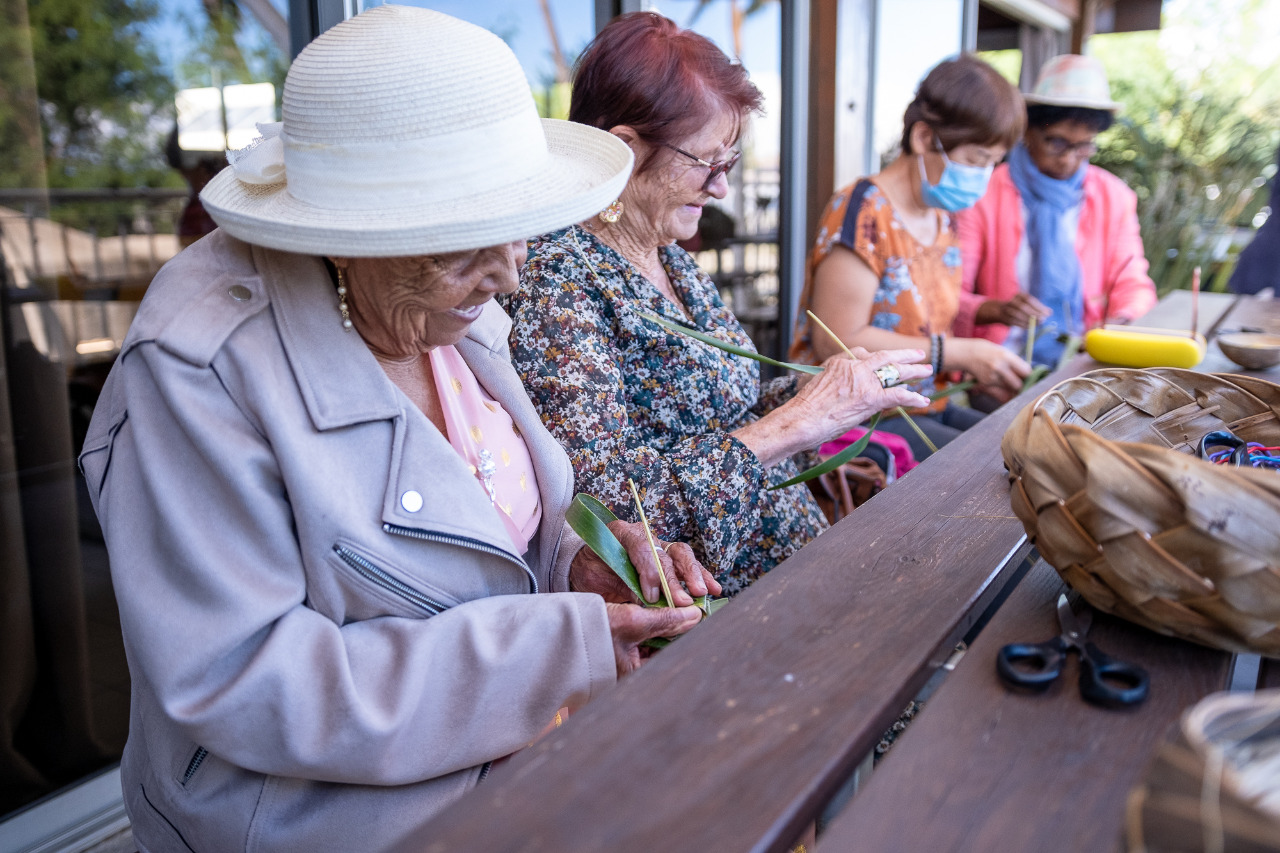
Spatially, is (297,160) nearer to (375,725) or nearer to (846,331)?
(375,725)

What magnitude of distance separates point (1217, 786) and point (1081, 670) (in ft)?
1.13

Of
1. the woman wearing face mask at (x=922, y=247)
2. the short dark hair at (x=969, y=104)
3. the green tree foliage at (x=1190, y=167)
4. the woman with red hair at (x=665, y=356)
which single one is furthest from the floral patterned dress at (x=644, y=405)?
the green tree foliage at (x=1190, y=167)

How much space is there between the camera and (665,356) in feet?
6.09

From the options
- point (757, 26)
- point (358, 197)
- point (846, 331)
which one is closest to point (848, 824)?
point (358, 197)

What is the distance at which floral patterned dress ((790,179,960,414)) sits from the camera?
9.55 feet

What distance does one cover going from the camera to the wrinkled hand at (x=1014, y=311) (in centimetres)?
344

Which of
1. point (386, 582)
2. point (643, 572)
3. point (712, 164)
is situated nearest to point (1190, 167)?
point (712, 164)

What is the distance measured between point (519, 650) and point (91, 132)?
Result: 72.4 inches

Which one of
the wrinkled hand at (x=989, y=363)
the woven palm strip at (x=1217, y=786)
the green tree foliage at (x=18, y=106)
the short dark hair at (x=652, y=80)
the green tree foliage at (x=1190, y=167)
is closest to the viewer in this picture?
the woven palm strip at (x=1217, y=786)

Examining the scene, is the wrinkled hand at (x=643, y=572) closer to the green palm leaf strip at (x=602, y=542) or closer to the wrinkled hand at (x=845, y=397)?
the green palm leaf strip at (x=602, y=542)

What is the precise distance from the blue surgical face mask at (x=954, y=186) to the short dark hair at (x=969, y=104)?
0.08 m

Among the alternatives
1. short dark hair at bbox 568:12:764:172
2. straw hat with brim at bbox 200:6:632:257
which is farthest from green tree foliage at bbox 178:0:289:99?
straw hat with brim at bbox 200:6:632:257

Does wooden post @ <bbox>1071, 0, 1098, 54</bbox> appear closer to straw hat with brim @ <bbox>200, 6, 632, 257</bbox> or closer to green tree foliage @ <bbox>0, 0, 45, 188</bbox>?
green tree foliage @ <bbox>0, 0, 45, 188</bbox>

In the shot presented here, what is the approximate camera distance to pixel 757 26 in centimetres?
410
